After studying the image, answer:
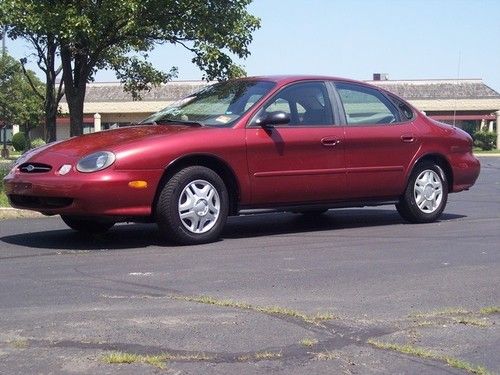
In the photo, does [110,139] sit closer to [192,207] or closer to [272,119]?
[192,207]

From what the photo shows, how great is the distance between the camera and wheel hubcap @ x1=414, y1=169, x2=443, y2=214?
30.4 ft

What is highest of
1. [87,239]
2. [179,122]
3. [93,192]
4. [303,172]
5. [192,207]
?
[179,122]

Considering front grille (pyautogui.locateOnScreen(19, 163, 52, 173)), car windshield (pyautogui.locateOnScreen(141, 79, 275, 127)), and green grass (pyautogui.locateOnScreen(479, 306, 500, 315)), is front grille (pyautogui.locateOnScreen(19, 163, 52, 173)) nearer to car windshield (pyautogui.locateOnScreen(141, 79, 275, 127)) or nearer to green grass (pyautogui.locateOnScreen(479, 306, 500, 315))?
car windshield (pyautogui.locateOnScreen(141, 79, 275, 127))

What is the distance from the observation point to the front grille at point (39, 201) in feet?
23.8

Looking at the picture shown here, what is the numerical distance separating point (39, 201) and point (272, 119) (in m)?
2.14

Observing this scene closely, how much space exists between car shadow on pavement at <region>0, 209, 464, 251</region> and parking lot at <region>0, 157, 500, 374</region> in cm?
5

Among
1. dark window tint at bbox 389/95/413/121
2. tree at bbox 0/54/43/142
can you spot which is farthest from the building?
dark window tint at bbox 389/95/413/121

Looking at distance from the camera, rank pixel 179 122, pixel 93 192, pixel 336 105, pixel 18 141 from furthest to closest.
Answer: pixel 18 141, pixel 336 105, pixel 179 122, pixel 93 192

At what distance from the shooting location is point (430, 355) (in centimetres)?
439

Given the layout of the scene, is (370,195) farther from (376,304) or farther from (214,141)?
(376,304)

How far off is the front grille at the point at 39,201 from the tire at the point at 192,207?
30.5 inches

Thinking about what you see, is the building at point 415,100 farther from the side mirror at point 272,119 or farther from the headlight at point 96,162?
the headlight at point 96,162

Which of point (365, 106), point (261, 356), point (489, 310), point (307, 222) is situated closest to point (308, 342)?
point (261, 356)

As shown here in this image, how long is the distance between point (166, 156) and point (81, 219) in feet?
3.70
